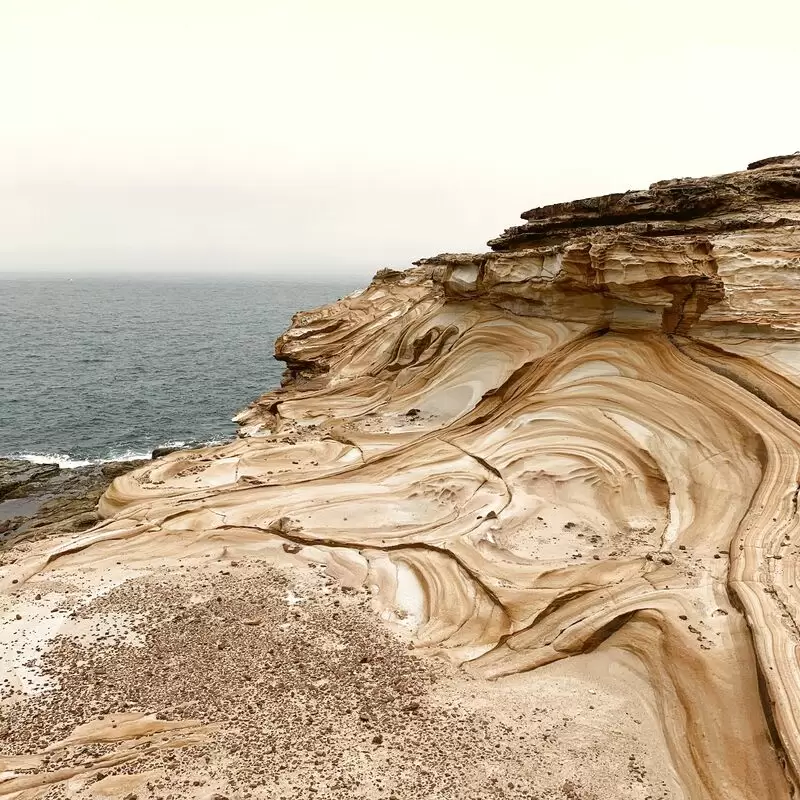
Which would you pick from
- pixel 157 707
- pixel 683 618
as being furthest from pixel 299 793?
pixel 683 618

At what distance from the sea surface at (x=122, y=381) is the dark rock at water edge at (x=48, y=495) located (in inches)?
82.9

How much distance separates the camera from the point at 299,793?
287 inches

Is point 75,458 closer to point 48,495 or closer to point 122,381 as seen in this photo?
point 48,495

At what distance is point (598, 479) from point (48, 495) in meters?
23.0

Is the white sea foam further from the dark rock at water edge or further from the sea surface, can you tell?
the dark rock at water edge

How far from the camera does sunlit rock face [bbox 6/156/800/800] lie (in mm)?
9156

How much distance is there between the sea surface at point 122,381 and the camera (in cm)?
3419

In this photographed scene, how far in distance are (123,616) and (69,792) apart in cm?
381

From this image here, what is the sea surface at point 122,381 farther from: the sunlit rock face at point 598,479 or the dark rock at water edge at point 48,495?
the sunlit rock face at point 598,479

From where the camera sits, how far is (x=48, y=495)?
2561cm

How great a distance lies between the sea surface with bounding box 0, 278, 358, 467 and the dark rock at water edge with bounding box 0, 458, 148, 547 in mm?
2106

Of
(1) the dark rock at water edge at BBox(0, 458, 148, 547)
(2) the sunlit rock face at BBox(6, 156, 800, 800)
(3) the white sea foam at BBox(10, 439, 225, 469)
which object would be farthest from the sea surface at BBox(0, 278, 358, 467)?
(2) the sunlit rock face at BBox(6, 156, 800, 800)

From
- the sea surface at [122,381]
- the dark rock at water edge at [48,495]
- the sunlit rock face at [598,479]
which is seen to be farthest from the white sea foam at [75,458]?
the sunlit rock face at [598,479]

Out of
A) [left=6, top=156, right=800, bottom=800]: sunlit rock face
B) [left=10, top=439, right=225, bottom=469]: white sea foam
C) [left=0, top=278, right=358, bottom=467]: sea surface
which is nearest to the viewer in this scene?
[left=6, top=156, right=800, bottom=800]: sunlit rock face
